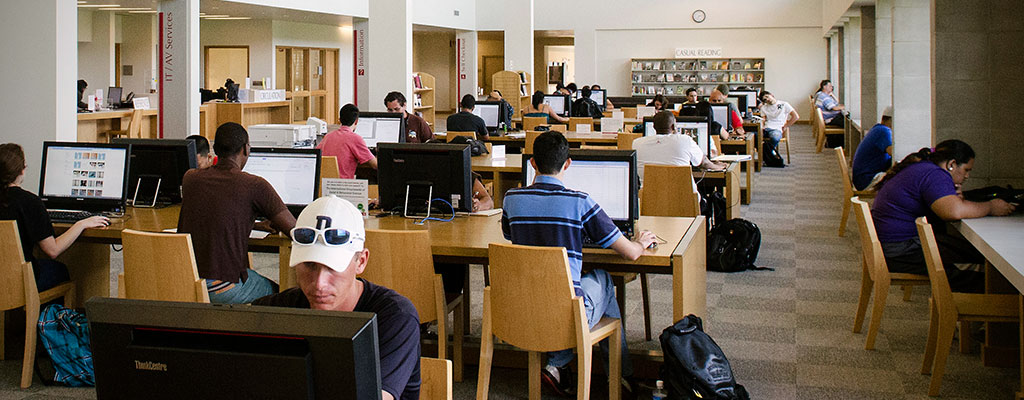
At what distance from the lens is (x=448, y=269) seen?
13.9 ft

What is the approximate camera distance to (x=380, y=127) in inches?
310

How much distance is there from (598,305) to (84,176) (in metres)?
2.75

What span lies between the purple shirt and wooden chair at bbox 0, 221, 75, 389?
379 centimetres

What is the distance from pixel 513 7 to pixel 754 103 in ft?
21.6

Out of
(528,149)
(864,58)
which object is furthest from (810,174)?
(528,149)

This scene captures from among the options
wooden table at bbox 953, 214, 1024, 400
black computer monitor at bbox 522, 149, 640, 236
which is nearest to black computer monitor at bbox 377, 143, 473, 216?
black computer monitor at bbox 522, 149, 640, 236

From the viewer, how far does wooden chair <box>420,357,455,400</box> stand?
2.01 meters

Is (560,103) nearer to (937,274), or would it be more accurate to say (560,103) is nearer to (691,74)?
(691,74)

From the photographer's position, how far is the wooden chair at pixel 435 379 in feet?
6.59

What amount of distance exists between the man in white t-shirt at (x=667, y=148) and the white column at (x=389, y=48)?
4773mm

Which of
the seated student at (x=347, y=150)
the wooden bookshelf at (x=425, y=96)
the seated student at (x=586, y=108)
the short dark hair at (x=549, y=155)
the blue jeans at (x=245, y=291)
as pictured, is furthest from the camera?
the wooden bookshelf at (x=425, y=96)

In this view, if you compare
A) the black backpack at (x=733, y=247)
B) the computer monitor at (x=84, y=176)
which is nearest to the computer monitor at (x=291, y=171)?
the computer monitor at (x=84, y=176)

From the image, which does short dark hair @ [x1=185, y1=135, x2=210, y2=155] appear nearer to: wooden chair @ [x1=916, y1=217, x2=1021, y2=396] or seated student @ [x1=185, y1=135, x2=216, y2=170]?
seated student @ [x1=185, y1=135, x2=216, y2=170]

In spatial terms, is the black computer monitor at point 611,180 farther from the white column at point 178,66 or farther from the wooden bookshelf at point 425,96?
the wooden bookshelf at point 425,96
